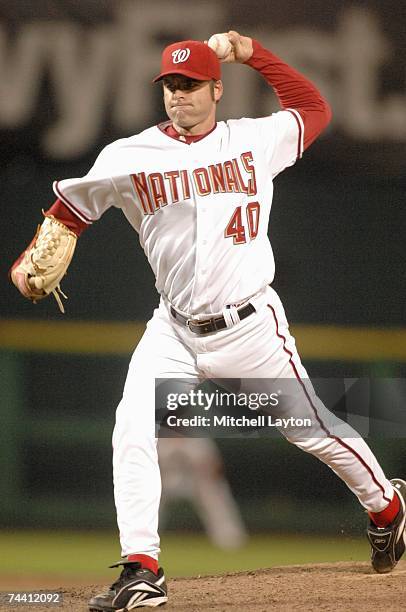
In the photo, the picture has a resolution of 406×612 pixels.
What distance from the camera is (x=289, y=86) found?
2873mm

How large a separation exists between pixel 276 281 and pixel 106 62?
3.26ft

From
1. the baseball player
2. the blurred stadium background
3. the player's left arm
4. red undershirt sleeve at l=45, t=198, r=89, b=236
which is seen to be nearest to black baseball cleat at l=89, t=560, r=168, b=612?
the baseball player

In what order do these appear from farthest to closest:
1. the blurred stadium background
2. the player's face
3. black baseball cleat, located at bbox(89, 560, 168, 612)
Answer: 1. the blurred stadium background
2. the player's face
3. black baseball cleat, located at bbox(89, 560, 168, 612)

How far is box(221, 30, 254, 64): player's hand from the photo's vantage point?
277 centimetres

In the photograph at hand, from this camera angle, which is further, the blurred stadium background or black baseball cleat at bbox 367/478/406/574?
the blurred stadium background

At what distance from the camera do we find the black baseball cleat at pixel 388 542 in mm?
2840

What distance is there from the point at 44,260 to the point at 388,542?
127cm

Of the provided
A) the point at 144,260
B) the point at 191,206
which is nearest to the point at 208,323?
the point at 191,206

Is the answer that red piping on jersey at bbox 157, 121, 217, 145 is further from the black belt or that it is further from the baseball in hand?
the black belt

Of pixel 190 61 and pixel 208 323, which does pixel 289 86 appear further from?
pixel 208 323

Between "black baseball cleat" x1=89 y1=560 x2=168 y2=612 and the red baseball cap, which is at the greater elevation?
the red baseball cap

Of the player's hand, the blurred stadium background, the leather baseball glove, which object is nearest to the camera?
the leather baseball glove

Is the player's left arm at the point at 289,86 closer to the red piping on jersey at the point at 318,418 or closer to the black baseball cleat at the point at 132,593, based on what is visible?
the red piping on jersey at the point at 318,418

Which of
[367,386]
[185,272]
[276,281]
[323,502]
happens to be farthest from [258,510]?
[185,272]
